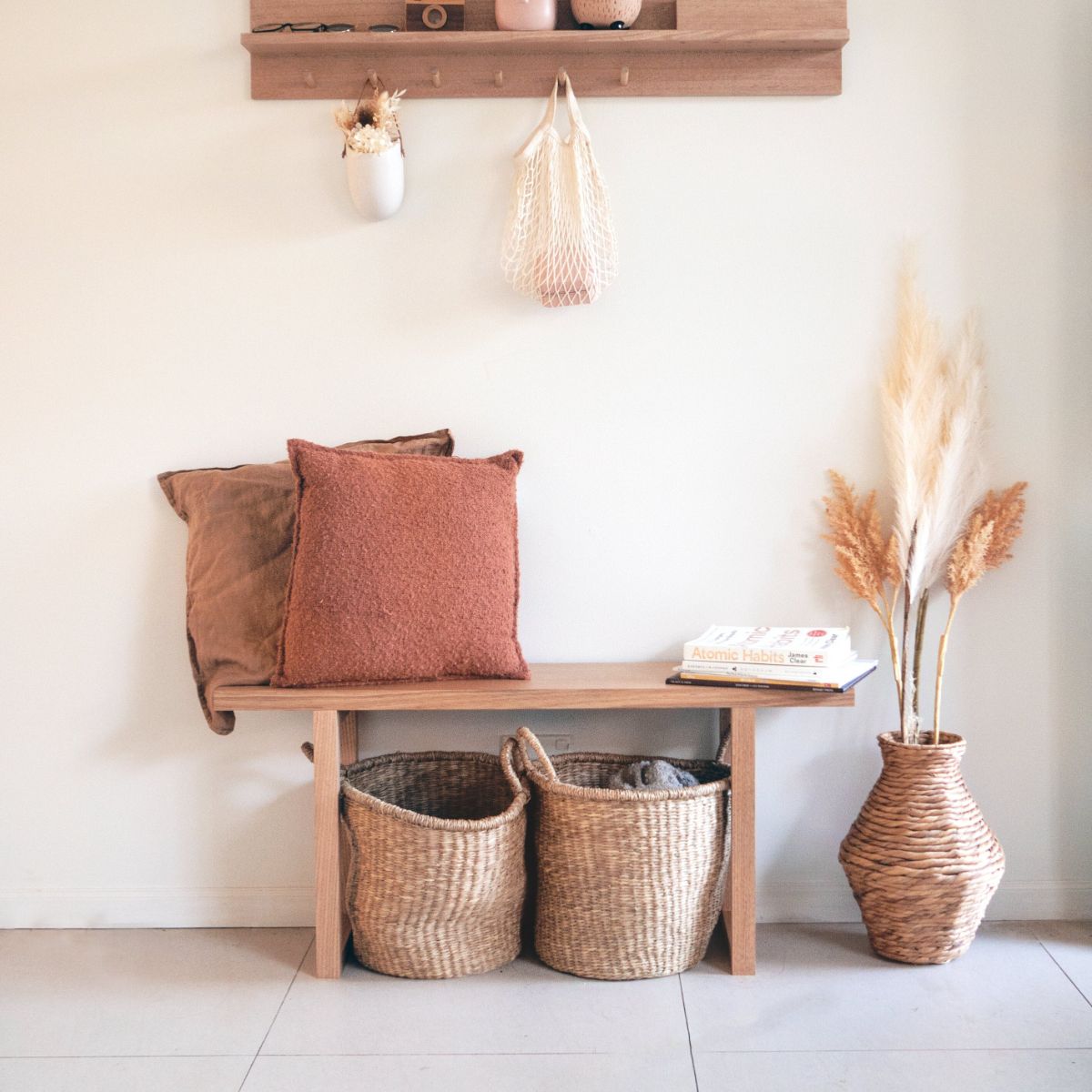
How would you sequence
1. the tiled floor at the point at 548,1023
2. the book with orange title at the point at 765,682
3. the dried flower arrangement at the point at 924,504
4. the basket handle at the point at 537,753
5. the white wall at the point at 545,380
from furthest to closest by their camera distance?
1. the white wall at the point at 545,380
2. the dried flower arrangement at the point at 924,504
3. the basket handle at the point at 537,753
4. the book with orange title at the point at 765,682
5. the tiled floor at the point at 548,1023

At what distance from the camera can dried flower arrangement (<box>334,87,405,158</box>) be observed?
2301mm

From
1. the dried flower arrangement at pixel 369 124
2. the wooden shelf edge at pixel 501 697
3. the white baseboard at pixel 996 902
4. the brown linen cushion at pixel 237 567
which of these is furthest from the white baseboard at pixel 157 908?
the dried flower arrangement at pixel 369 124

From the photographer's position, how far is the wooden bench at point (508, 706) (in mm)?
2137

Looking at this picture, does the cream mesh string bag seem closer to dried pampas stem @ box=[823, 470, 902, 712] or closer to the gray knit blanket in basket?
dried pampas stem @ box=[823, 470, 902, 712]

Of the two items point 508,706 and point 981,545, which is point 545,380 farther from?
point 981,545

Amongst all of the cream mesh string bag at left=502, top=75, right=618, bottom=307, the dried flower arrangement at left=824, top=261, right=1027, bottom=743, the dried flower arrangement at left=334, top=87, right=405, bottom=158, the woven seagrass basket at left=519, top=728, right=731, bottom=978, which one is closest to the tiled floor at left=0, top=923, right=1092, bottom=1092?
the woven seagrass basket at left=519, top=728, right=731, bottom=978

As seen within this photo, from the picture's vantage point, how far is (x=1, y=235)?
2463mm

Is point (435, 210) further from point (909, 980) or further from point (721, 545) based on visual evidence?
point (909, 980)

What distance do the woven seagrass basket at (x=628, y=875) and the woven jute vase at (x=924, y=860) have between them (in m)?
0.33

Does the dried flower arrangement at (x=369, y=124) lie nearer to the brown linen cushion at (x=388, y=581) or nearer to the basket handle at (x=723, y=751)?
A: the brown linen cushion at (x=388, y=581)

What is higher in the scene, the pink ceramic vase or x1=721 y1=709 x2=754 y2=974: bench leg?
the pink ceramic vase

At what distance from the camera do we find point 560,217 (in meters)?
2.35

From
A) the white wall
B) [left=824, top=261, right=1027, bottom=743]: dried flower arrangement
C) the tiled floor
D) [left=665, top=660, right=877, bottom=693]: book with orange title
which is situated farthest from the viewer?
the white wall

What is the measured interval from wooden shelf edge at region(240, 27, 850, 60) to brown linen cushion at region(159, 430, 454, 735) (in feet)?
2.86
